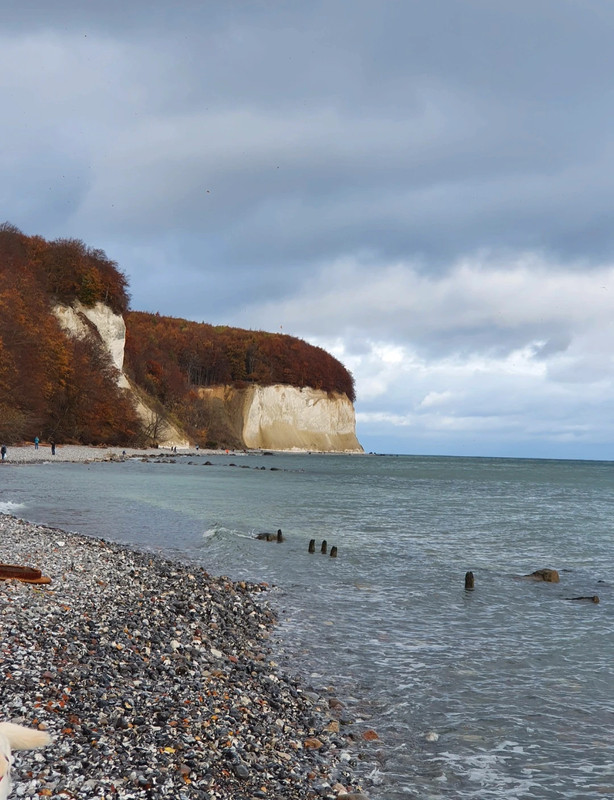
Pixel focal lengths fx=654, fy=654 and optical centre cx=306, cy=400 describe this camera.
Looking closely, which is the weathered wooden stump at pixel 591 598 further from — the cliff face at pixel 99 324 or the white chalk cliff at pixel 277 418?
the white chalk cliff at pixel 277 418

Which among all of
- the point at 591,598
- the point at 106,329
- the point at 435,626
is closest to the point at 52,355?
the point at 106,329

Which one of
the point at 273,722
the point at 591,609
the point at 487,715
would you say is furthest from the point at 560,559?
the point at 273,722

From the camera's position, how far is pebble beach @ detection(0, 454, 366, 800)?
4.44 meters

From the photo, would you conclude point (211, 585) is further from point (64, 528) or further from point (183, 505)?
point (183, 505)

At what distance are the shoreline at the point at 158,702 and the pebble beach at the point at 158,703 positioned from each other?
0.05 ft

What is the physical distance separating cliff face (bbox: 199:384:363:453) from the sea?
92.6 m

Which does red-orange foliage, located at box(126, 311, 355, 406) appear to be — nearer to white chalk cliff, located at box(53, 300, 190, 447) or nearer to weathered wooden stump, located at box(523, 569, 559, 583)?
white chalk cliff, located at box(53, 300, 190, 447)

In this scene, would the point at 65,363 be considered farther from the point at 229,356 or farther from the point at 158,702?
the point at 229,356

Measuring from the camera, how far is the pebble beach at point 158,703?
4.44 m

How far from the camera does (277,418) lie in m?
127

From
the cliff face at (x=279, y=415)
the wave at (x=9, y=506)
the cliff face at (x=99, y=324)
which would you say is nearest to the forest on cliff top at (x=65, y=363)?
the cliff face at (x=99, y=324)

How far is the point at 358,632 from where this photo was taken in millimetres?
9742

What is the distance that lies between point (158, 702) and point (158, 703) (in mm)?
33

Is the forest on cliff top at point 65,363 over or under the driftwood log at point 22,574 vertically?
over
